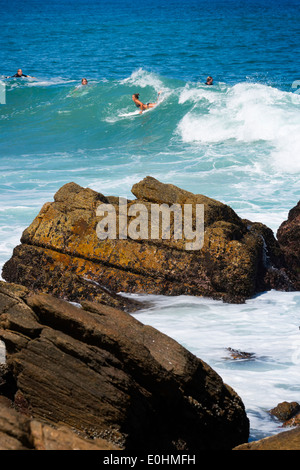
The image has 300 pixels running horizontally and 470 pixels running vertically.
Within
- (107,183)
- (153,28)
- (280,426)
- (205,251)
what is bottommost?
(280,426)

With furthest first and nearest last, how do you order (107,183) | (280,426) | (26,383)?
(107,183)
(280,426)
(26,383)

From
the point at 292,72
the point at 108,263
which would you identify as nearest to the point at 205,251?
the point at 108,263

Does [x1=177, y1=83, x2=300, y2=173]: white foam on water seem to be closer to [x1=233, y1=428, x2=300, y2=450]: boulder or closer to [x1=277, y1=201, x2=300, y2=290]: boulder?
[x1=277, y1=201, x2=300, y2=290]: boulder

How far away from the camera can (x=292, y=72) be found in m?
30.0

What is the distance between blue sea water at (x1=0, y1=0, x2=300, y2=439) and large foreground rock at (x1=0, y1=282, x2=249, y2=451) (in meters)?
0.73

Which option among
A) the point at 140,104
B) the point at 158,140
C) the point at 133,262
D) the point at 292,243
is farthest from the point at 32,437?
the point at 140,104

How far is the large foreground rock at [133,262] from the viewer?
830cm

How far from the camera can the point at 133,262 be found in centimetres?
836

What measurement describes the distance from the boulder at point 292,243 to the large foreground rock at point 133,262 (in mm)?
430

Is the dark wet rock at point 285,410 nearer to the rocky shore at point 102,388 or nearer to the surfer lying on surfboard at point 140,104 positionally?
the rocky shore at point 102,388

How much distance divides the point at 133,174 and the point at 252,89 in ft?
30.1

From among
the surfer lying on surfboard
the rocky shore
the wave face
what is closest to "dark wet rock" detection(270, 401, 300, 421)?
the rocky shore

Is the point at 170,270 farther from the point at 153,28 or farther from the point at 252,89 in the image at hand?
the point at 153,28

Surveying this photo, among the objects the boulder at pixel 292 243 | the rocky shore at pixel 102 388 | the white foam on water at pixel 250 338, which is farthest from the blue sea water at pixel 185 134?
the rocky shore at pixel 102 388
